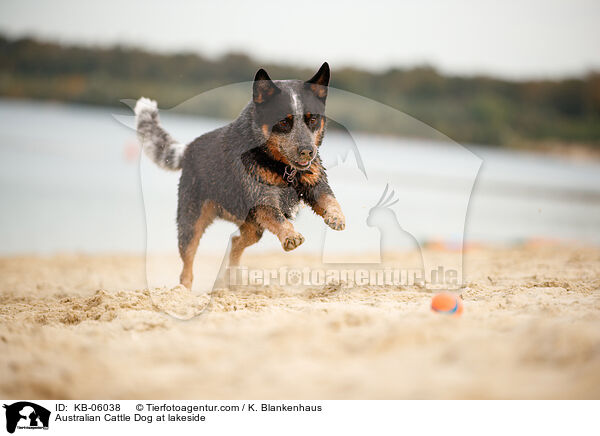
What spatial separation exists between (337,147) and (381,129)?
4.68ft

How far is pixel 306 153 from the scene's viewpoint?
3477mm

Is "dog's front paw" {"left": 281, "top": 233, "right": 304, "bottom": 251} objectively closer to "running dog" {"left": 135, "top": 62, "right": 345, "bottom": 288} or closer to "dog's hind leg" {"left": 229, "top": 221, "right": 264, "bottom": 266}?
"running dog" {"left": 135, "top": 62, "right": 345, "bottom": 288}

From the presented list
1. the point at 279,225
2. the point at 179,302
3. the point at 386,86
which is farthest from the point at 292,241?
the point at 386,86

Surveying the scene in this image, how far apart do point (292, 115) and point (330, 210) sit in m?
0.74

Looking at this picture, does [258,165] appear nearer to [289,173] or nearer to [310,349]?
[289,173]

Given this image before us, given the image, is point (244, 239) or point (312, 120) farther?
point (244, 239)

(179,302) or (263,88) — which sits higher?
(263,88)

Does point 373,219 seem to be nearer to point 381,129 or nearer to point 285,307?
point 285,307

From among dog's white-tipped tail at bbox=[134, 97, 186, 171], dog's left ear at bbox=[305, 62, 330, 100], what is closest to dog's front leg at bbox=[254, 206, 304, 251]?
dog's left ear at bbox=[305, 62, 330, 100]

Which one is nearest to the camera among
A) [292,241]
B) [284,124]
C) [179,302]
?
[292,241]

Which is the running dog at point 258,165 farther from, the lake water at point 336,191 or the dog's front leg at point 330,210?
the lake water at point 336,191

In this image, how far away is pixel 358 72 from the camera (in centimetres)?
1378
